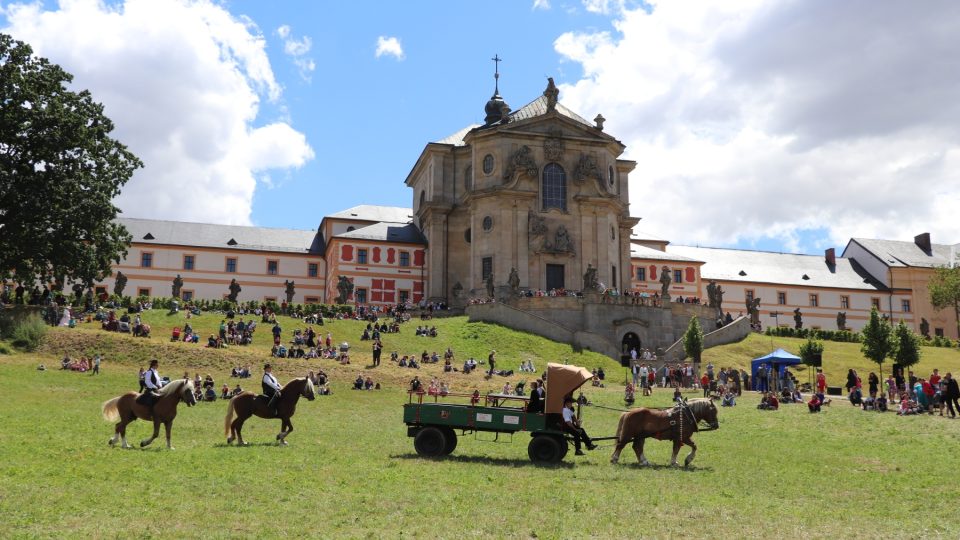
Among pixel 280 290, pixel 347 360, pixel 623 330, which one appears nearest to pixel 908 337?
pixel 623 330

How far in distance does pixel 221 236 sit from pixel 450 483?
7854 cm

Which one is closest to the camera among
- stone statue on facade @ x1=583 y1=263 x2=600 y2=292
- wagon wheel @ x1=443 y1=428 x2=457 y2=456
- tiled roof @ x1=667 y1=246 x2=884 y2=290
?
wagon wheel @ x1=443 y1=428 x2=457 y2=456

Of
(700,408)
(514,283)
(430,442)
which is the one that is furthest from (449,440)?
(514,283)

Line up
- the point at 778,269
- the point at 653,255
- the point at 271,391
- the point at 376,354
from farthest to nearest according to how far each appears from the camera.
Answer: the point at 778,269, the point at 653,255, the point at 376,354, the point at 271,391

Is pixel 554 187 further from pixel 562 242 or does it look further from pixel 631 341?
pixel 631 341

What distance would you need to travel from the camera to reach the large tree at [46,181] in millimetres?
45000

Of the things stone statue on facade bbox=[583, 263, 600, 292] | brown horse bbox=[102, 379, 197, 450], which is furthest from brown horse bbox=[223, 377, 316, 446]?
stone statue on facade bbox=[583, 263, 600, 292]

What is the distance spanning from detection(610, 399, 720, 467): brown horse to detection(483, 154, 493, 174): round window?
55.0 meters

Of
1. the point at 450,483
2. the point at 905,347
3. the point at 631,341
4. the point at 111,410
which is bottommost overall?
the point at 450,483

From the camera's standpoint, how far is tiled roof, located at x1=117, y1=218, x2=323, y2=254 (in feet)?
288

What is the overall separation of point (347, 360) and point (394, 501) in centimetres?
3272

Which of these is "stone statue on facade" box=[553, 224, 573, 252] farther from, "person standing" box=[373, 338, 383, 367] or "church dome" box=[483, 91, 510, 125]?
"person standing" box=[373, 338, 383, 367]

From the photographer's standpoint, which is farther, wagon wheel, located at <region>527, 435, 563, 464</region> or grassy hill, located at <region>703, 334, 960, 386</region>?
grassy hill, located at <region>703, 334, 960, 386</region>

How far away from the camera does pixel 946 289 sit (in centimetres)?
9081
